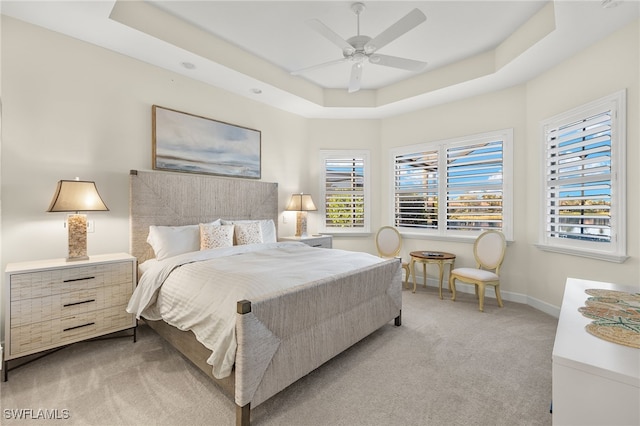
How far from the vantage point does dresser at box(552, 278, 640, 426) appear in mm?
858

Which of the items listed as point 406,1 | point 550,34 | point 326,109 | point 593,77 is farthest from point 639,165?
point 326,109

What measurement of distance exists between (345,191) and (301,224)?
1.11 meters

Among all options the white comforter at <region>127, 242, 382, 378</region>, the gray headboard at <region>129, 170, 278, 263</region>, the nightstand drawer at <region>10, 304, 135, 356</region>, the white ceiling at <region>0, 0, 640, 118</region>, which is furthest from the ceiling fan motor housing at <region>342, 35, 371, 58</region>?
the nightstand drawer at <region>10, 304, 135, 356</region>

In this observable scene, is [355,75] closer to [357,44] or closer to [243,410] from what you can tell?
[357,44]

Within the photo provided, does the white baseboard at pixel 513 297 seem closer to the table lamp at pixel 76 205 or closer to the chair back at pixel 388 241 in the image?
the chair back at pixel 388 241

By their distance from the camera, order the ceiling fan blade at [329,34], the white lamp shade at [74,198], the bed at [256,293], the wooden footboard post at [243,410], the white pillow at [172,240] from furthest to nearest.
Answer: the white pillow at [172,240] < the white lamp shade at [74,198] < the ceiling fan blade at [329,34] < the bed at [256,293] < the wooden footboard post at [243,410]

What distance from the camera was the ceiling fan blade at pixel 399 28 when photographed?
2158 millimetres

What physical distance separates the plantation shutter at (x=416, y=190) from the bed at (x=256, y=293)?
2064mm

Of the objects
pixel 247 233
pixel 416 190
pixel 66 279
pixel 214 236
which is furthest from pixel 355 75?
pixel 66 279

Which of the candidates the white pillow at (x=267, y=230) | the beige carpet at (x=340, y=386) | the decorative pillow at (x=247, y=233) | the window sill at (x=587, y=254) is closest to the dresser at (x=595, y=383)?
the beige carpet at (x=340, y=386)

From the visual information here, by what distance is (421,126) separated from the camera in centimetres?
479

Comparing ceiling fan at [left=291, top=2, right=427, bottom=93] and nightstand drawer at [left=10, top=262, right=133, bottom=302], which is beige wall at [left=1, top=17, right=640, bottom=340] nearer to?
nightstand drawer at [left=10, top=262, right=133, bottom=302]

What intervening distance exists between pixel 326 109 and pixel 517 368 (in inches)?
162

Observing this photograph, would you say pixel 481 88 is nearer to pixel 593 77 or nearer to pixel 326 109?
pixel 593 77
